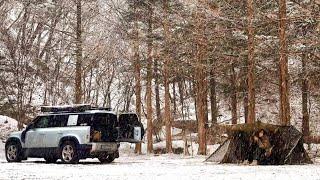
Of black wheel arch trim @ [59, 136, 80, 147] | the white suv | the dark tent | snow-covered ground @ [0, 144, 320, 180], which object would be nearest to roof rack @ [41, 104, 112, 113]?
the white suv

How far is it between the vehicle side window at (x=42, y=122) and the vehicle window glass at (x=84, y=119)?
1.57 m

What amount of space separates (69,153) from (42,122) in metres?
1.93

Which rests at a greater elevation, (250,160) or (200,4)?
(200,4)

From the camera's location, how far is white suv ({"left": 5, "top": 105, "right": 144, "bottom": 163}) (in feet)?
62.5

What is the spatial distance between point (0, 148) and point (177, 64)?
34.2ft

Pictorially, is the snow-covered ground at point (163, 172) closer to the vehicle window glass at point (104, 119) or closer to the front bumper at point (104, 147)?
the front bumper at point (104, 147)

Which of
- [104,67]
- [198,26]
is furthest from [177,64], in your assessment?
[104,67]

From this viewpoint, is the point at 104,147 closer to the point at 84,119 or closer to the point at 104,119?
the point at 104,119

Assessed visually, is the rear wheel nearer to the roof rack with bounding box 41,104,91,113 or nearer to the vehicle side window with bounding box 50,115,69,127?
the vehicle side window with bounding box 50,115,69,127

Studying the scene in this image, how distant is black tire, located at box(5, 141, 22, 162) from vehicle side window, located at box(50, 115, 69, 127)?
162 centimetres

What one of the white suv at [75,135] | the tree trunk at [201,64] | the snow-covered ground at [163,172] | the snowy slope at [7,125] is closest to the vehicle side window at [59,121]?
the white suv at [75,135]

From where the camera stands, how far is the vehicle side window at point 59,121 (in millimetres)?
19812

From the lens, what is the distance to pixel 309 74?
25.8m

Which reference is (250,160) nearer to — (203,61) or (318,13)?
(318,13)
